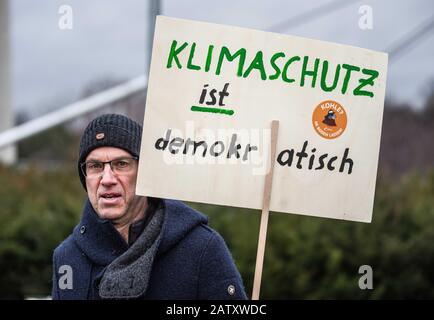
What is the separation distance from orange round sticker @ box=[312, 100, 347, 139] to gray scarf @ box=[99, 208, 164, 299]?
81 cm

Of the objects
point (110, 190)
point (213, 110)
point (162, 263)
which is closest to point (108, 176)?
point (110, 190)

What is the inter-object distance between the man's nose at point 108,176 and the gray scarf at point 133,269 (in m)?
0.22

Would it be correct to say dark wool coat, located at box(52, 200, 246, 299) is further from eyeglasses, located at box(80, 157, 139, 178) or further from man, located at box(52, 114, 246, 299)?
eyeglasses, located at box(80, 157, 139, 178)

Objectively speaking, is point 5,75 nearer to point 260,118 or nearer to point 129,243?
point 260,118

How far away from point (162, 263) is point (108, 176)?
0.38 m

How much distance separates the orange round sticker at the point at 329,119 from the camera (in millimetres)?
4066

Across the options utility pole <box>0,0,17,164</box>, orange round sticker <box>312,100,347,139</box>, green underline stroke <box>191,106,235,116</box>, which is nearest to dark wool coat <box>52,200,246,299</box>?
green underline stroke <box>191,106,235,116</box>

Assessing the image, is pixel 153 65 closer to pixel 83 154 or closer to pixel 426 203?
pixel 83 154

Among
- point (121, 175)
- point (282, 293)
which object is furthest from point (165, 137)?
point (282, 293)

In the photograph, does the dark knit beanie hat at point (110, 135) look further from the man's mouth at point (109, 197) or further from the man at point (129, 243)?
the man's mouth at point (109, 197)

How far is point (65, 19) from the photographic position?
14.6 ft

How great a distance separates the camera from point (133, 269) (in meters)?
3.66

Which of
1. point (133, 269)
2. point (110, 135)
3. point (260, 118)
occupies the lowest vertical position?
point (133, 269)

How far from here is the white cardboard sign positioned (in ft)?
13.0
